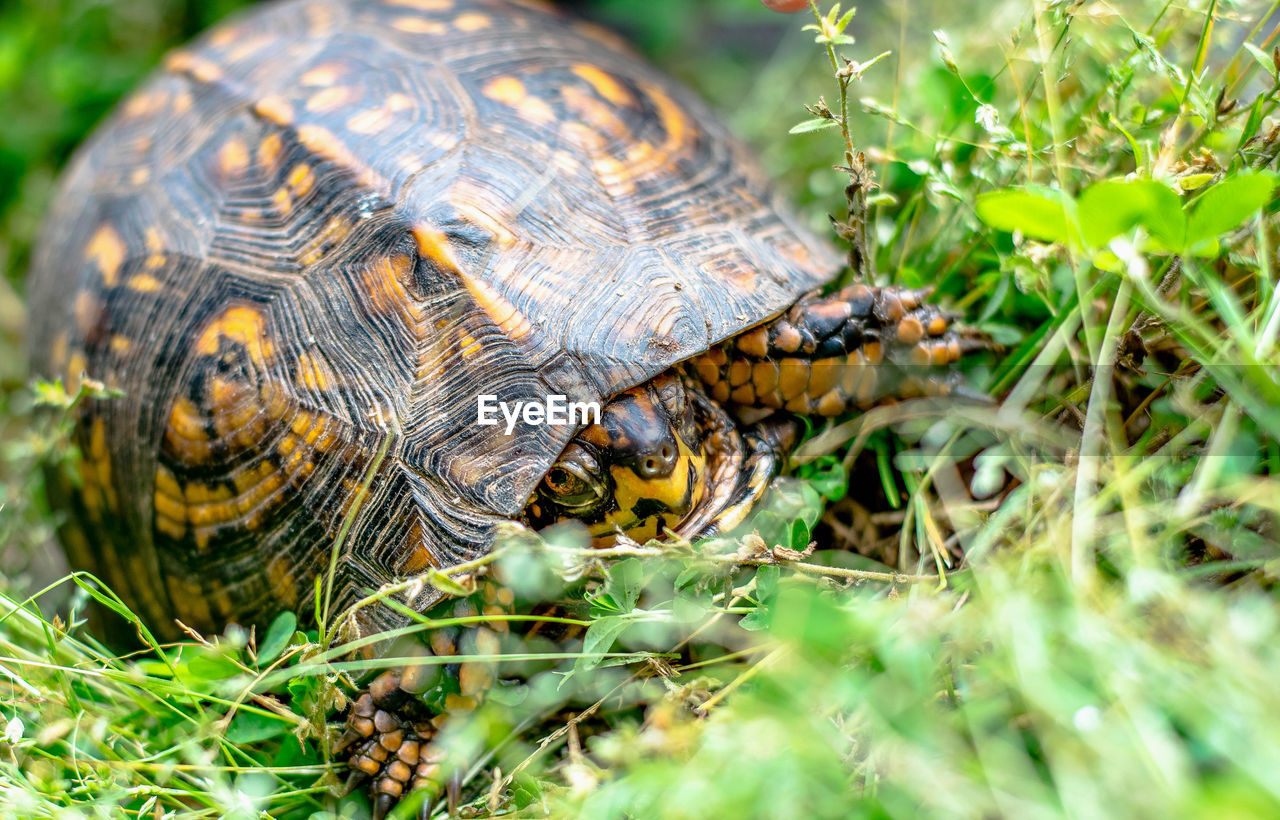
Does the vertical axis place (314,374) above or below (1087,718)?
below

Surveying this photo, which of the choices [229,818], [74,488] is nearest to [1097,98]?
[229,818]

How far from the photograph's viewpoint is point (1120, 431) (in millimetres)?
1264

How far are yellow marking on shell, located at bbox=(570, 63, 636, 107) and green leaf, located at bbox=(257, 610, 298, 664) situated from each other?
44.1 inches

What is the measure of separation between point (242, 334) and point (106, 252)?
58 centimetres

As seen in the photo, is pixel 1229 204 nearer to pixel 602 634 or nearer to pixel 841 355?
pixel 841 355

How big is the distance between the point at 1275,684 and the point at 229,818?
1163 millimetres

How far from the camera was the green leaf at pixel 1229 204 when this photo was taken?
0.93 metres

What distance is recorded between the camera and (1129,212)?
0.93 metres

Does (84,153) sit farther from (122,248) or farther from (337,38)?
(337,38)

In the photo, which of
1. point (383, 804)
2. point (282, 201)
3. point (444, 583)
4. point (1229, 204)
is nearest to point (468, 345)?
point (444, 583)

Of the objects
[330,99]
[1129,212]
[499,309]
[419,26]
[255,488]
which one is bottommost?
[255,488]

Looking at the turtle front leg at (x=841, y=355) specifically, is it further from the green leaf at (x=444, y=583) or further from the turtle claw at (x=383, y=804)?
the turtle claw at (x=383, y=804)

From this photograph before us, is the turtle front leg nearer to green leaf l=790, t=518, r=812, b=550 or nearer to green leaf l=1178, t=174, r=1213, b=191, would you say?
green leaf l=790, t=518, r=812, b=550

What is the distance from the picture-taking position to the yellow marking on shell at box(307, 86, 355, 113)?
1518 millimetres
